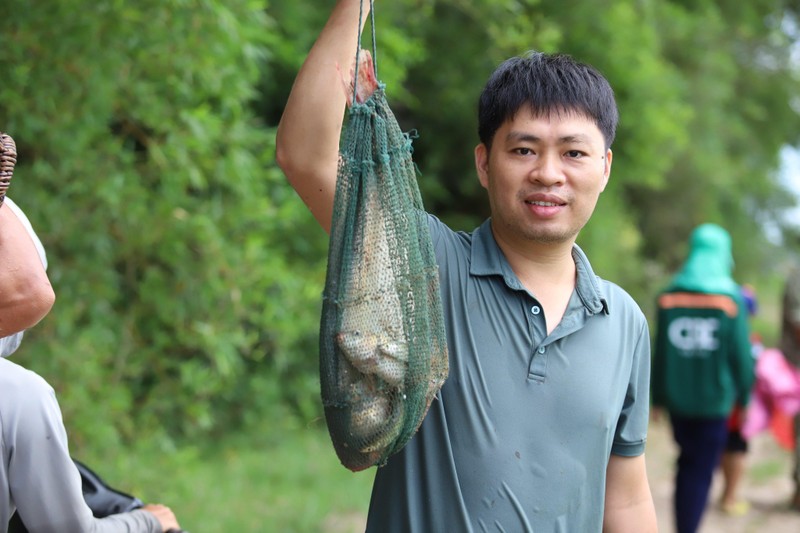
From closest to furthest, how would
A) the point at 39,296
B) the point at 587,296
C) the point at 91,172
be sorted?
1. the point at 39,296
2. the point at 587,296
3. the point at 91,172

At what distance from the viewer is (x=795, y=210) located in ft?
45.8

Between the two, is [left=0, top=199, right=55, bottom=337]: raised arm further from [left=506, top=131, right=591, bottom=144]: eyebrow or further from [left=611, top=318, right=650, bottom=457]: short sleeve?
[left=611, top=318, right=650, bottom=457]: short sleeve

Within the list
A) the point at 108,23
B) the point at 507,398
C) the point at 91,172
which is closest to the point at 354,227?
the point at 507,398

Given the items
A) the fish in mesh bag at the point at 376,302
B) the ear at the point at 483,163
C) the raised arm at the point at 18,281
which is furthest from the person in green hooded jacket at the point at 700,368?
the raised arm at the point at 18,281

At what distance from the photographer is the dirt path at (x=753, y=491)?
22.1 feet

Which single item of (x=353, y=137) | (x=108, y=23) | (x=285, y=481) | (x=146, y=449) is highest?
(x=108, y=23)

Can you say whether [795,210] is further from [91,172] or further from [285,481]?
[91,172]

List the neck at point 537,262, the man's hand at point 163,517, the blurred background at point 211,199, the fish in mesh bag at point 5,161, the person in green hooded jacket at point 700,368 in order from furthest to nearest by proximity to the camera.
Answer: the person in green hooded jacket at point 700,368 → the blurred background at point 211,199 → the man's hand at point 163,517 → the neck at point 537,262 → the fish in mesh bag at point 5,161

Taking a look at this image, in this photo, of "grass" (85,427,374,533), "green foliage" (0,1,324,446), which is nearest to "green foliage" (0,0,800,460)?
"green foliage" (0,1,324,446)

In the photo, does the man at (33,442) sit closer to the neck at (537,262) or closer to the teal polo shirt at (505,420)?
the teal polo shirt at (505,420)

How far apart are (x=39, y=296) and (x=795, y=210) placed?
44.9ft

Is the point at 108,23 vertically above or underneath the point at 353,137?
above

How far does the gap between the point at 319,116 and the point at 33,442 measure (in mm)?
881

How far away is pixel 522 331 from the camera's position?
2105 millimetres
